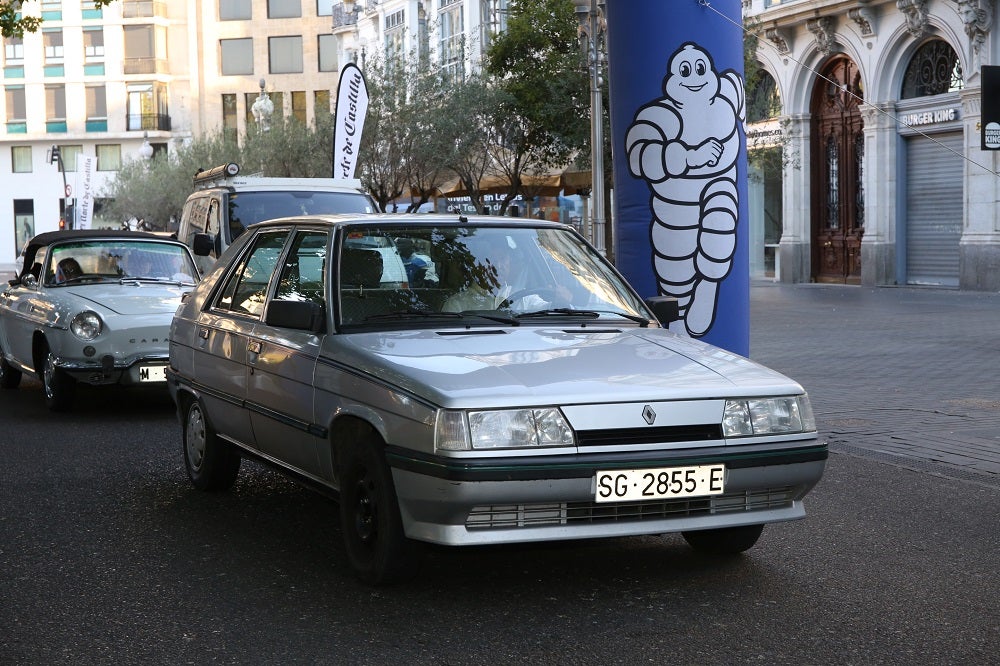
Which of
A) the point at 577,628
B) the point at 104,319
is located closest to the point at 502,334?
the point at 577,628

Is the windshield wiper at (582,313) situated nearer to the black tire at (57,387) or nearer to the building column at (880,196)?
the black tire at (57,387)

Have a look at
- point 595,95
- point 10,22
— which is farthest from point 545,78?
point 10,22

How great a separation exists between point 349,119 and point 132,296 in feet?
37.4

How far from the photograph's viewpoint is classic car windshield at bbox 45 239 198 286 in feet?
41.0

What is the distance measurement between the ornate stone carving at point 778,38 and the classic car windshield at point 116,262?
23601 millimetres

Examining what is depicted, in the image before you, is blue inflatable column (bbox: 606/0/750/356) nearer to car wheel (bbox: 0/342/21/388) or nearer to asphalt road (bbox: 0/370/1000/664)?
asphalt road (bbox: 0/370/1000/664)

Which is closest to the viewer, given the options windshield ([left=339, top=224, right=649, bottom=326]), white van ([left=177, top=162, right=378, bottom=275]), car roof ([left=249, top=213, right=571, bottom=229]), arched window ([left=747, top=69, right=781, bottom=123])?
windshield ([left=339, top=224, right=649, bottom=326])

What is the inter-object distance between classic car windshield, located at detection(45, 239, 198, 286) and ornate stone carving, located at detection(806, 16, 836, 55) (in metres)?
22.1

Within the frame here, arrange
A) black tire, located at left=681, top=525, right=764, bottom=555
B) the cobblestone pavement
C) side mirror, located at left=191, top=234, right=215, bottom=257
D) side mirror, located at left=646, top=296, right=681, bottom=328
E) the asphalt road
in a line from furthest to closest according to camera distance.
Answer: side mirror, located at left=191, top=234, right=215, bottom=257, the cobblestone pavement, side mirror, located at left=646, top=296, right=681, bottom=328, black tire, located at left=681, top=525, right=764, bottom=555, the asphalt road

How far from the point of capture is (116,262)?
12609 millimetres

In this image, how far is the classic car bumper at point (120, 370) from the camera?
11133mm

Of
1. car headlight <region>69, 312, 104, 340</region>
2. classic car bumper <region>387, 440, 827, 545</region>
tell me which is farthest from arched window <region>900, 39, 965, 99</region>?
classic car bumper <region>387, 440, 827, 545</region>

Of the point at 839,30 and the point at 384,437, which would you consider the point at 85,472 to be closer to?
the point at 384,437

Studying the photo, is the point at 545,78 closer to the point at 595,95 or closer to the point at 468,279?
the point at 595,95
